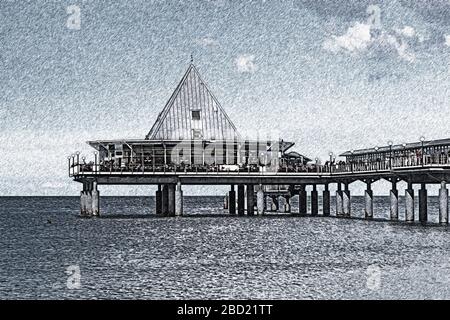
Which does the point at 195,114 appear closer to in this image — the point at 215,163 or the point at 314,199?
the point at 215,163

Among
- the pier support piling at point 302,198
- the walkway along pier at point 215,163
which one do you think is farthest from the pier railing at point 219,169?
the pier support piling at point 302,198

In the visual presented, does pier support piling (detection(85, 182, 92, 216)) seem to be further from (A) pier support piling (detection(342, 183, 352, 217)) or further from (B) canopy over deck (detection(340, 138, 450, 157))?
(B) canopy over deck (detection(340, 138, 450, 157))

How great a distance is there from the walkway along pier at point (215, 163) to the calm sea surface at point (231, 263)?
7.34 metres

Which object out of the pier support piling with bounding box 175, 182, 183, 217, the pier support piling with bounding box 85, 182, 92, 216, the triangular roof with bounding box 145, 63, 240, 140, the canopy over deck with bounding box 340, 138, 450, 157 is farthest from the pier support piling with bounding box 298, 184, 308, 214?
the pier support piling with bounding box 85, 182, 92, 216

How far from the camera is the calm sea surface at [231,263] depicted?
32.0 metres

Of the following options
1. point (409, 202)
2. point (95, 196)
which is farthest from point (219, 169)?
point (409, 202)

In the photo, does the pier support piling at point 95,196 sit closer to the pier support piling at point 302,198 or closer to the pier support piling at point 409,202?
the pier support piling at point 302,198

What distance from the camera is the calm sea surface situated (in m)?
32.0

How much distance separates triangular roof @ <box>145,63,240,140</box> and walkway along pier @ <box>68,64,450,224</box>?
0.12 metres

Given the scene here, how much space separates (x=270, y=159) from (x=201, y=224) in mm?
14878

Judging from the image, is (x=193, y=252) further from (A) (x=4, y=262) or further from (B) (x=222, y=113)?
(B) (x=222, y=113)

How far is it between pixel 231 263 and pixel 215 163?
44747mm

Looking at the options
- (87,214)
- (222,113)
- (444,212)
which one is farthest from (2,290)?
(222,113)

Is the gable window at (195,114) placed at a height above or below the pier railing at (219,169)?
above
